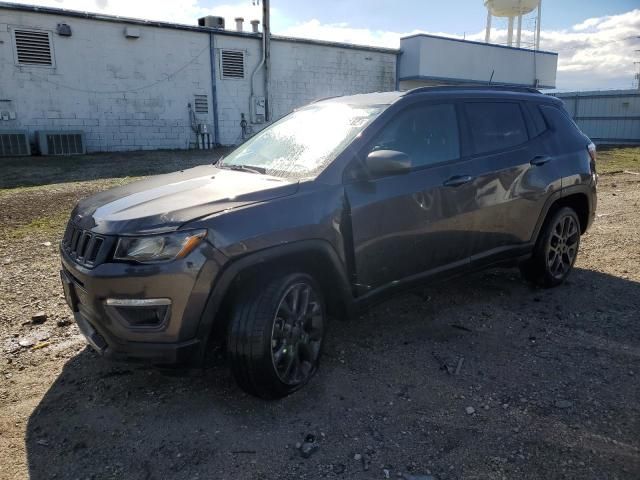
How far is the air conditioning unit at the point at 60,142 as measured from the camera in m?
15.2

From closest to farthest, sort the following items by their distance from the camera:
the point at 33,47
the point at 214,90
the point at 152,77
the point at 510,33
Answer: the point at 33,47
the point at 152,77
the point at 214,90
the point at 510,33

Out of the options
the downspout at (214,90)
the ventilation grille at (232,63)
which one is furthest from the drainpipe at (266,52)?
the downspout at (214,90)

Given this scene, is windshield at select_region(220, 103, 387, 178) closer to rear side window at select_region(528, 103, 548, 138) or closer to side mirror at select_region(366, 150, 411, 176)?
side mirror at select_region(366, 150, 411, 176)

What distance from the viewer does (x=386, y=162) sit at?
3.21 meters

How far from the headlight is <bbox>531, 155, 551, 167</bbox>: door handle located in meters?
3.17

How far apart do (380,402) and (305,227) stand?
3.72 ft

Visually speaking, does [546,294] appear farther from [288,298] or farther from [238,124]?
[238,124]

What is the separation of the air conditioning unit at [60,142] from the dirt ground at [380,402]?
12.3 m

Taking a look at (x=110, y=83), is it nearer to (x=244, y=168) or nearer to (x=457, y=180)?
(x=244, y=168)

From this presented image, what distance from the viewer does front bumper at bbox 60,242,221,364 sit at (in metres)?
2.60

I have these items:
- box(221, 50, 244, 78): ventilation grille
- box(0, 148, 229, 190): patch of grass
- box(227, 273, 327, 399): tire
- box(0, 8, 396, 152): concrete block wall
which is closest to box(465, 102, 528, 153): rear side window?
box(227, 273, 327, 399): tire

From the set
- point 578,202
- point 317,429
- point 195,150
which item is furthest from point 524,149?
point 195,150

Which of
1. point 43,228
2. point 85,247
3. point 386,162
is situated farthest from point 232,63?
point 85,247

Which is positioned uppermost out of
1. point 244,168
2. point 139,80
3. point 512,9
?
point 512,9
